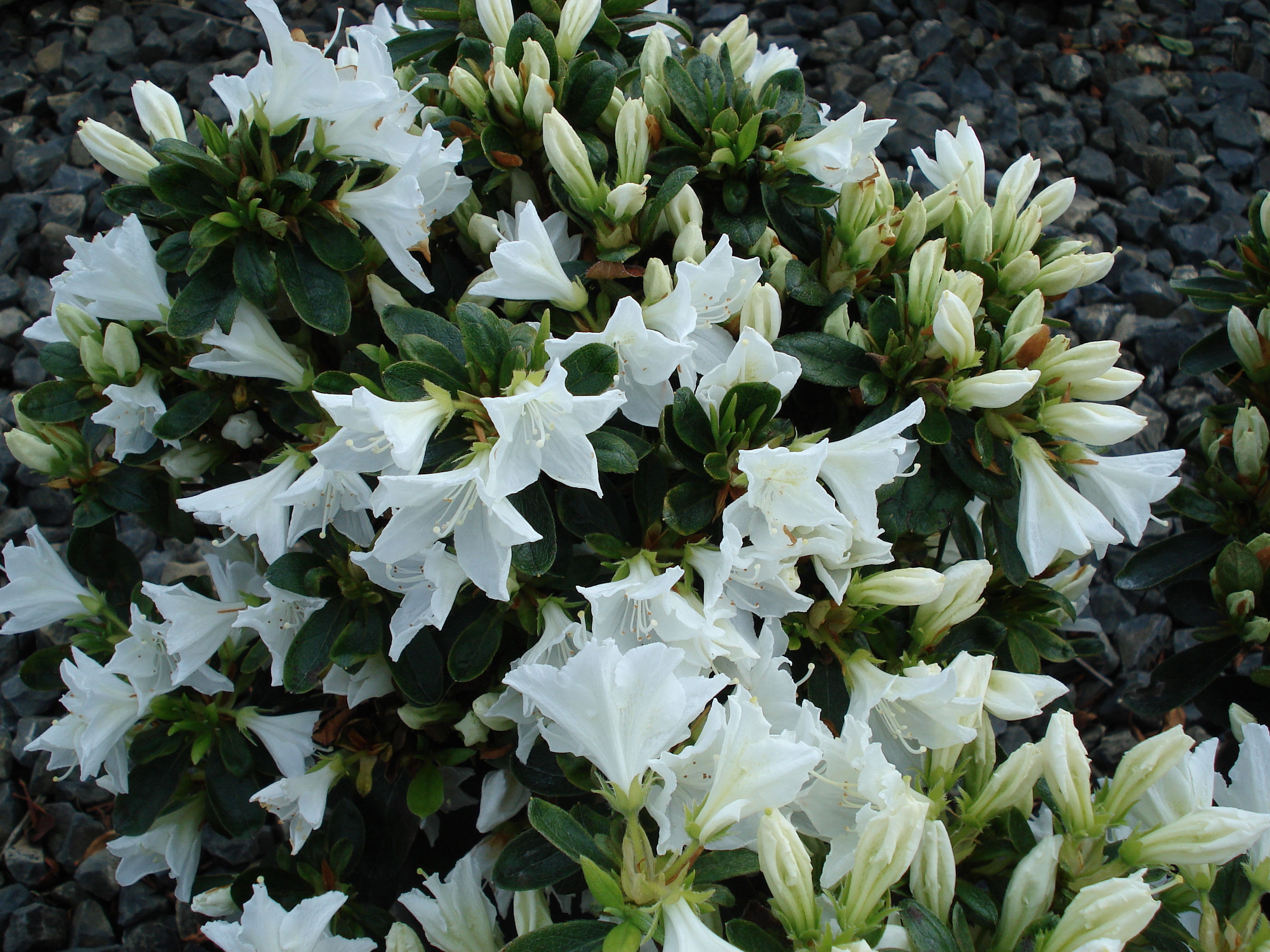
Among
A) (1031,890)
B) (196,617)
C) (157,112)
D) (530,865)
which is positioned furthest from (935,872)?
(157,112)

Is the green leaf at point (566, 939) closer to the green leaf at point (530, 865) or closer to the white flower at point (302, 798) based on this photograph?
the green leaf at point (530, 865)

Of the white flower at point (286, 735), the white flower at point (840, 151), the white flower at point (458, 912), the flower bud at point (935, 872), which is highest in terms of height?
the white flower at point (840, 151)

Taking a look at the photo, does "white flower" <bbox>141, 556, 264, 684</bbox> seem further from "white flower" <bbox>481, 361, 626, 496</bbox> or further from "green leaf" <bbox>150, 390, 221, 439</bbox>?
"white flower" <bbox>481, 361, 626, 496</bbox>

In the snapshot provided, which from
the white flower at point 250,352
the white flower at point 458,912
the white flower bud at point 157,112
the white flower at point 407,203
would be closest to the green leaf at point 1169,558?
the white flower at point 458,912

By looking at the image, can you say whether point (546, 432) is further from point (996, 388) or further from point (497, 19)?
point (497, 19)

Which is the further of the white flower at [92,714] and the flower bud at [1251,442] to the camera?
the flower bud at [1251,442]
